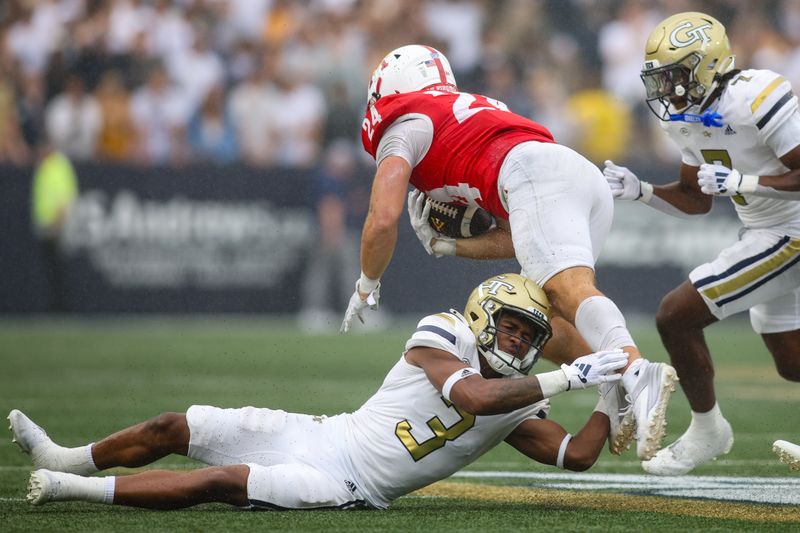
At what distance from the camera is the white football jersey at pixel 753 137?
5.61 m

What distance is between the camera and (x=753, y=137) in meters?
5.75

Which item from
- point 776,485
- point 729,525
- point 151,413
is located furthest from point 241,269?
point 729,525

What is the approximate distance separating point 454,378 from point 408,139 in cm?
141

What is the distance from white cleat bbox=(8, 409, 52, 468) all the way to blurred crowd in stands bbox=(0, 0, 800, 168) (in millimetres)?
9343

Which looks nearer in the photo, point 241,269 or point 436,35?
point 241,269

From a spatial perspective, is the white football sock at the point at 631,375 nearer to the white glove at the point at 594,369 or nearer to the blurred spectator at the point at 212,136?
the white glove at the point at 594,369

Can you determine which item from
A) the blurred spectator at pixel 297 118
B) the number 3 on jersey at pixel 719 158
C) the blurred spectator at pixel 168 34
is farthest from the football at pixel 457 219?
the blurred spectator at pixel 168 34

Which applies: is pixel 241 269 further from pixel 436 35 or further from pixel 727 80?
pixel 727 80

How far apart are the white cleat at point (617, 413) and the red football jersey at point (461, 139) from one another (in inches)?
41.6

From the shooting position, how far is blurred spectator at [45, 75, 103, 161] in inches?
575

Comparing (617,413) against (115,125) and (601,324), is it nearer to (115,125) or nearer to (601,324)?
(601,324)

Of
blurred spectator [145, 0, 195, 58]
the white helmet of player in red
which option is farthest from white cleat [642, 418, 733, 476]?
blurred spectator [145, 0, 195, 58]

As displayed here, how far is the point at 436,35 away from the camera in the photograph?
15.2 meters

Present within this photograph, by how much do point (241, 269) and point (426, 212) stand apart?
8.24m
